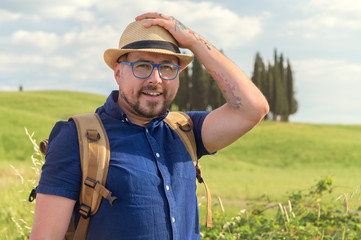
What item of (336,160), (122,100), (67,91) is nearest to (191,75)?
(336,160)

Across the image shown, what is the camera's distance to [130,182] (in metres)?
2.67

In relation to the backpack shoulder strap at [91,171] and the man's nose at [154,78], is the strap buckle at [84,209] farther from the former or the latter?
the man's nose at [154,78]

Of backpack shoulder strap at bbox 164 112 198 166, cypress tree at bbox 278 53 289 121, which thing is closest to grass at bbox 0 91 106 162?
backpack shoulder strap at bbox 164 112 198 166

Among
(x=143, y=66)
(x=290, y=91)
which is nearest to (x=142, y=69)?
(x=143, y=66)

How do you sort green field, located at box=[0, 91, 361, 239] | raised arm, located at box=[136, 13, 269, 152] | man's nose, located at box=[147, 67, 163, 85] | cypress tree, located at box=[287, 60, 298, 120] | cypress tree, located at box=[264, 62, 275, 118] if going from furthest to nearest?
cypress tree, located at box=[287, 60, 298, 120] < cypress tree, located at box=[264, 62, 275, 118] < green field, located at box=[0, 91, 361, 239] < raised arm, located at box=[136, 13, 269, 152] < man's nose, located at box=[147, 67, 163, 85]

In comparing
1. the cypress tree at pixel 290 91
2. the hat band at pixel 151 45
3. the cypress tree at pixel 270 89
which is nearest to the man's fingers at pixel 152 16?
the hat band at pixel 151 45

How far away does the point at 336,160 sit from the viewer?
96.2ft

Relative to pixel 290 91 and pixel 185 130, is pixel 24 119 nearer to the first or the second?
pixel 185 130

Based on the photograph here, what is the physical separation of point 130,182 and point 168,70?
842 millimetres

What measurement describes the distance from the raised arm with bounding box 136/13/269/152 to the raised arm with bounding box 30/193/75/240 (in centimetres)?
122

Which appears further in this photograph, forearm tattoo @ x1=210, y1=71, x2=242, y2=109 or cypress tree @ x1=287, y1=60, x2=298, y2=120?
cypress tree @ x1=287, y1=60, x2=298, y2=120

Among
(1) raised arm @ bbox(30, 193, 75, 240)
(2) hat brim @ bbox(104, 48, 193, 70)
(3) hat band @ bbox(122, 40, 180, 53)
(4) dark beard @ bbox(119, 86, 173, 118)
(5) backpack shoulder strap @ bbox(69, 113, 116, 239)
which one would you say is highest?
(3) hat band @ bbox(122, 40, 180, 53)

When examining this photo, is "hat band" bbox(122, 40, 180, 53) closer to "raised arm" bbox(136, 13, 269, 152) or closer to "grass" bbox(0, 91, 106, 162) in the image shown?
"raised arm" bbox(136, 13, 269, 152)

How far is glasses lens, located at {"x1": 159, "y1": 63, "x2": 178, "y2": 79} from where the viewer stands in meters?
2.89
